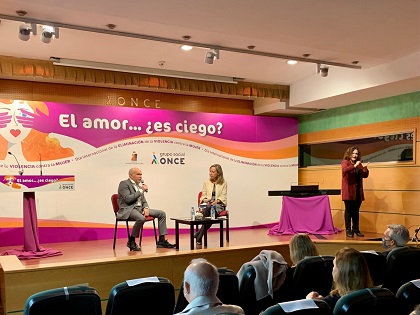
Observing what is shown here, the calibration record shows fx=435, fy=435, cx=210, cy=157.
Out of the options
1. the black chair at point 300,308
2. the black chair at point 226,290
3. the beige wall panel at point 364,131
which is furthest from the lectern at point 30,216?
the beige wall panel at point 364,131

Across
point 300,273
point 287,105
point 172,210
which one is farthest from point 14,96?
point 300,273

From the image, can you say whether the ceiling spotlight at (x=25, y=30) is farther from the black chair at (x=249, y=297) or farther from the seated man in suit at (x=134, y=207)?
the black chair at (x=249, y=297)

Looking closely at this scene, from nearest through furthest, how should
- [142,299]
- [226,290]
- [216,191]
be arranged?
[142,299] < [226,290] < [216,191]

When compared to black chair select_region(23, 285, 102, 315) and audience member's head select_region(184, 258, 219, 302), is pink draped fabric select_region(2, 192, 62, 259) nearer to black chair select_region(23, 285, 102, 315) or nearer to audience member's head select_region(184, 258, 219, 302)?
black chair select_region(23, 285, 102, 315)

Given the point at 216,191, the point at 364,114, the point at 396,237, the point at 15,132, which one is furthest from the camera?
the point at 364,114

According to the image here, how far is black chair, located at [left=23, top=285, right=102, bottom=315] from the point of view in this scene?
2.09 m

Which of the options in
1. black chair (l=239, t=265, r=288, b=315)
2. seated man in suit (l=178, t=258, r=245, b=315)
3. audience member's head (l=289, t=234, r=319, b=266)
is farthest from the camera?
audience member's head (l=289, t=234, r=319, b=266)

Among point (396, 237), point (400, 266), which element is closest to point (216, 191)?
point (396, 237)

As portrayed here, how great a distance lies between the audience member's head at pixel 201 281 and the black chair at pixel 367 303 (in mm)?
600

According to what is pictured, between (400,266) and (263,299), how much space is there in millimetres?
1198

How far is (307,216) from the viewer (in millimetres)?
7719

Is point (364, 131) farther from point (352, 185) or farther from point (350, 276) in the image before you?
point (350, 276)

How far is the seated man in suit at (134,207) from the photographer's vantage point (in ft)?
19.9

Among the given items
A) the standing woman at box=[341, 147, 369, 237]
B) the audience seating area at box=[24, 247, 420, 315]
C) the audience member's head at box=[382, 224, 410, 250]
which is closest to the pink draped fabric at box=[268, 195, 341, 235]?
the standing woman at box=[341, 147, 369, 237]
